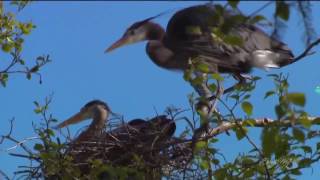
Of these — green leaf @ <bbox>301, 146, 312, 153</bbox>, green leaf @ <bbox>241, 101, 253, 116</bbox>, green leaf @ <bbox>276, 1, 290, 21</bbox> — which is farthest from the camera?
green leaf @ <bbox>301, 146, 312, 153</bbox>

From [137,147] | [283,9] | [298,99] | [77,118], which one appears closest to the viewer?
[283,9]

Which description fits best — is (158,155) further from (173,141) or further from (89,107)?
(89,107)

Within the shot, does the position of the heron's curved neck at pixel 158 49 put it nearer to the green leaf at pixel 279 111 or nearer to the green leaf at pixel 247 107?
the green leaf at pixel 247 107

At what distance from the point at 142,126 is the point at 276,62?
Answer: 75cm

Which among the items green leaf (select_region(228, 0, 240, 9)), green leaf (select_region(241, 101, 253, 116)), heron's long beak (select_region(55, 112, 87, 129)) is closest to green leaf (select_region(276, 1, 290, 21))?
green leaf (select_region(228, 0, 240, 9))

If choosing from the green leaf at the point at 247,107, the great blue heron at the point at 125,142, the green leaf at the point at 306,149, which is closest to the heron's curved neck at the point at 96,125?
the great blue heron at the point at 125,142

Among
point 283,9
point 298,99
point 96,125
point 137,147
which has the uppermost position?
point 96,125

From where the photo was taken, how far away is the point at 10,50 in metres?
2.65

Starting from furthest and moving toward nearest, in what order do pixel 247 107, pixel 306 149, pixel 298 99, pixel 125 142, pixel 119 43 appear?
pixel 119 43 → pixel 125 142 → pixel 306 149 → pixel 247 107 → pixel 298 99

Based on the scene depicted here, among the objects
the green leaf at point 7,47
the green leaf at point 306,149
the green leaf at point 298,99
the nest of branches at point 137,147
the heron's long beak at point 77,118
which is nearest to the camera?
the green leaf at point 298,99

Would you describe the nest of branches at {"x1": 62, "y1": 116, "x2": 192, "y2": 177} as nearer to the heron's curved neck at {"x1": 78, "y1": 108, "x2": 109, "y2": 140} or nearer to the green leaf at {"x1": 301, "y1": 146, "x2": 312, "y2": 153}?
the heron's curved neck at {"x1": 78, "y1": 108, "x2": 109, "y2": 140}

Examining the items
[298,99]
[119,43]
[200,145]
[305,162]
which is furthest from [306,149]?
[119,43]

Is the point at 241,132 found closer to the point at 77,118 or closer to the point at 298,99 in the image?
the point at 298,99

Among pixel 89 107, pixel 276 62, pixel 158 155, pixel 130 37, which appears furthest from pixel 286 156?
pixel 89 107
